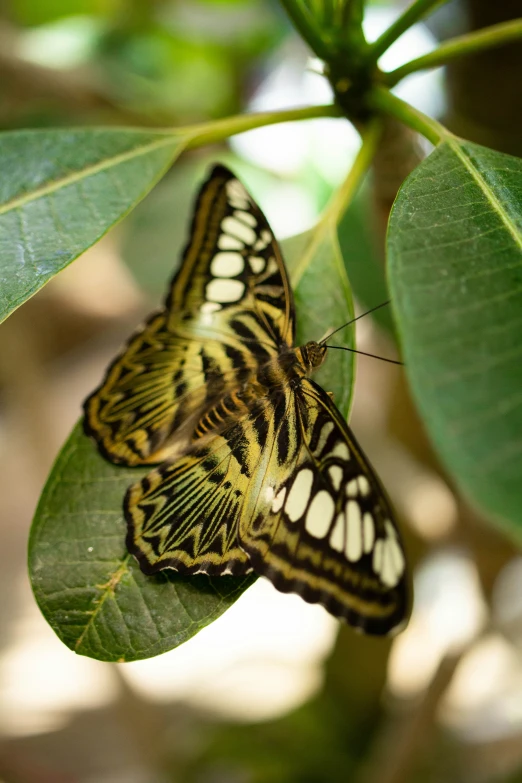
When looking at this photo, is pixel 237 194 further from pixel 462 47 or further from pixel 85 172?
pixel 462 47

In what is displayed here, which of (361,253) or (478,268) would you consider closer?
(478,268)

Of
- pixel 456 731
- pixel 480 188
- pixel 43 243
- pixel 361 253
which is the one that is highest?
pixel 361 253

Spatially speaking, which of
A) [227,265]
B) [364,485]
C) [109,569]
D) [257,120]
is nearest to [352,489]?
[364,485]

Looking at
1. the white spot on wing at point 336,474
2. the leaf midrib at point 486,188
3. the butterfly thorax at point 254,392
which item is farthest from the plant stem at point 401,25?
the white spot on wing at point 336,474

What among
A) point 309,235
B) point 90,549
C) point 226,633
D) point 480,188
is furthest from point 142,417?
point 226,633

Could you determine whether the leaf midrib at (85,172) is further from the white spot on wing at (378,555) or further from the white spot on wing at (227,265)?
the white spot on wing at (378,555)

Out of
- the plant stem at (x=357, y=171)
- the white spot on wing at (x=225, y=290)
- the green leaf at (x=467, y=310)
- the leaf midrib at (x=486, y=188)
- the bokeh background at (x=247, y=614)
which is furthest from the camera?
the bokeh background at (x=247, y=614)

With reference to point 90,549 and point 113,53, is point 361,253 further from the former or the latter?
point 113,53
